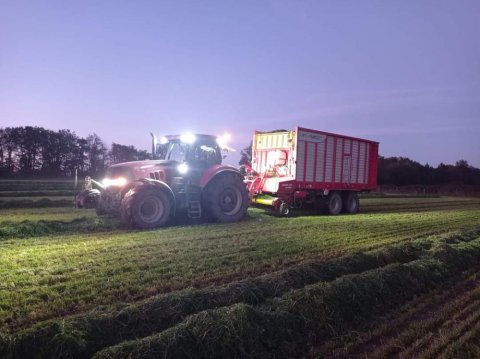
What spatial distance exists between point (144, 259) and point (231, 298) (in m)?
2.80

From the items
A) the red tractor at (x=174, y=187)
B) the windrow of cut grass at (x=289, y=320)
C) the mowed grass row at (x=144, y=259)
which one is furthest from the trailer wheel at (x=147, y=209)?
the windrow of cut grass at (x=289, y=320)

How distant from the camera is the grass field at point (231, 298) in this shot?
164 inches

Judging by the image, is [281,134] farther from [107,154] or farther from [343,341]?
[107,154]

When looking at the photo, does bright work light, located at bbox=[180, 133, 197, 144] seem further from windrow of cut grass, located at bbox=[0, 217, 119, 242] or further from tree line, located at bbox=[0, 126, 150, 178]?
tree line, located at bbox=[0, 126, 150, 178]

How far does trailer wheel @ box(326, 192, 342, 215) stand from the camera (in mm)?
17830

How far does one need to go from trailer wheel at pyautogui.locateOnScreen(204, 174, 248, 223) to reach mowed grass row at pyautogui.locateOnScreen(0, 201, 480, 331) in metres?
0.71

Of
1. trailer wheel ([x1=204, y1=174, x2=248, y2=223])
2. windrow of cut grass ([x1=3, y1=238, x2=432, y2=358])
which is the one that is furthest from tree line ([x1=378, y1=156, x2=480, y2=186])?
windrow of cut grass ([x1=3, y1=238, x2=432, y2=358])

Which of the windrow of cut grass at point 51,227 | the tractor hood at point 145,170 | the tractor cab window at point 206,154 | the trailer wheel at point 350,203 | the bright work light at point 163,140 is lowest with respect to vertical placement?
the windrow of cut grass at point 51,227

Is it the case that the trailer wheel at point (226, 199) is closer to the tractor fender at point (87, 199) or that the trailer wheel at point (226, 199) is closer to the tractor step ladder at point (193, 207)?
the tractor step ladder at point (193, 207)

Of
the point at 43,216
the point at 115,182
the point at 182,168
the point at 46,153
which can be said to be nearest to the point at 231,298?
the point at 182,168

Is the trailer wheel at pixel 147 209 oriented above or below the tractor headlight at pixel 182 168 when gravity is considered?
below

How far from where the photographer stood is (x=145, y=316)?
4.57 metres

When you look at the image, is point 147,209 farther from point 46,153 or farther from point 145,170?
point 46,153

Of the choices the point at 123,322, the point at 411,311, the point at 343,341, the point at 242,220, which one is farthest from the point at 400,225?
the point at 123,322
